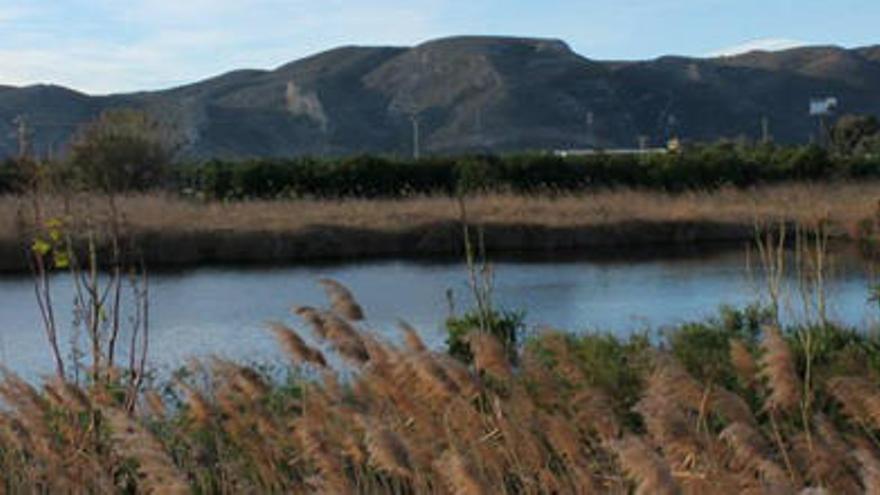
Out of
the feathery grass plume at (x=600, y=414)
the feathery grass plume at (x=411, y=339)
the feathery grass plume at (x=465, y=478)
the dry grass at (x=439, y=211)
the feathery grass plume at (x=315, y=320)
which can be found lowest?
the dry grass at (x=439, y=211)

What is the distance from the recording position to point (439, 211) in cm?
3516

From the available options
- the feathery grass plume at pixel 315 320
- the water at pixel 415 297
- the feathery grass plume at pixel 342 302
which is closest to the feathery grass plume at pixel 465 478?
the feathery grass plume at pixel 315 320

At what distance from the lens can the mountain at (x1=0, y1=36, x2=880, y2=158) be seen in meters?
102

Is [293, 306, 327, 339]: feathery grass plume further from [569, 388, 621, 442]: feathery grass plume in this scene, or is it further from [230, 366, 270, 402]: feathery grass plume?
A: [569, 388, 621, 442]: feathery grass plume

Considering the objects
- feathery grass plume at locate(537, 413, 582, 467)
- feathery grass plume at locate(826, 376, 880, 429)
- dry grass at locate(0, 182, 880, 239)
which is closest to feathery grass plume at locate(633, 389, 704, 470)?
feathery grass plume at locate(537, 413, 582, 467)

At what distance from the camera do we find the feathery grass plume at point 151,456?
3753 millimetres

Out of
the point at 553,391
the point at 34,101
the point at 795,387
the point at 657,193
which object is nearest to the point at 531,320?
the point at 553,391

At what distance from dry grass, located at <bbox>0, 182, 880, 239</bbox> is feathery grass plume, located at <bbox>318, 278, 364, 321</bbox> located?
25727 millimetres

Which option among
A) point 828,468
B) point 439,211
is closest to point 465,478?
point 828,468

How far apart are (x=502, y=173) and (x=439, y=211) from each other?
5798 mm

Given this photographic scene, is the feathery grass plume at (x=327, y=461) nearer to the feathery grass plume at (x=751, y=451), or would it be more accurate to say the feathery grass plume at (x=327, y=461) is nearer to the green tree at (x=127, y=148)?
the feathery grass plume at (x=751, y=451)

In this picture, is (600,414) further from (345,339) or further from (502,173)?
(502,173)

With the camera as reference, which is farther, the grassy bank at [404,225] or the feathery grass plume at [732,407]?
the grassy bank at [404,225]

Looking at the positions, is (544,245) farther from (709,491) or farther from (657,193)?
(709,491)
